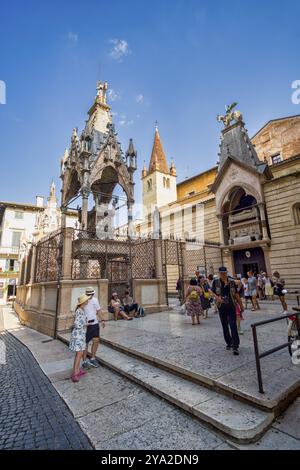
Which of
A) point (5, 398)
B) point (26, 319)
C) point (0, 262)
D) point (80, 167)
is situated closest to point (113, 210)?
point (80, 167)

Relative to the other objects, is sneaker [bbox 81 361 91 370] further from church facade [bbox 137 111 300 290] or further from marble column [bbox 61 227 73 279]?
church facade [bbox 137 111 300 290]

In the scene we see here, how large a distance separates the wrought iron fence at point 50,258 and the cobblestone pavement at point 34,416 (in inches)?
192

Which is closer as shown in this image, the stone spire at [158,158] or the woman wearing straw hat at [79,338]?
the woman wearing straw hat at [79,338]

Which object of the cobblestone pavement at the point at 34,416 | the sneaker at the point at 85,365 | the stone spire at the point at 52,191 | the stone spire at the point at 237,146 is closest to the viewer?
the cobblestone pavement at the point at 34,416

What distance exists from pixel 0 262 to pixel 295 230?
135 ft

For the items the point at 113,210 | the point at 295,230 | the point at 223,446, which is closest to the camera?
the point at 223,446

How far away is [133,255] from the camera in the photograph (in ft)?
38.1

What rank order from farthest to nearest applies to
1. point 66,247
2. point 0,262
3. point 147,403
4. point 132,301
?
point 0,262 < point 132,301 < point 66,247 < point 147,403

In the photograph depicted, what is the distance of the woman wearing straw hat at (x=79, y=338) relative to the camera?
14.9ft

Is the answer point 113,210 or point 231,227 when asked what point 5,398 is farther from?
point 231,227

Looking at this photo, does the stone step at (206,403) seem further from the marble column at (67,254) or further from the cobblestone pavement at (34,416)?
the marble column at (67,254)

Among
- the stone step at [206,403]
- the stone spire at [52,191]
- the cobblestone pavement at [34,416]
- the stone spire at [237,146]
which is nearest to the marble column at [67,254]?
the cobblestone pavement at [34,416]

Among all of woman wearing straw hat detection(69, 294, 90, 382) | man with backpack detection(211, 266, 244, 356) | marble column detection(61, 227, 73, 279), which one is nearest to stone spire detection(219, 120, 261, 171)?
marble column detection(61, 227, 73, 279)

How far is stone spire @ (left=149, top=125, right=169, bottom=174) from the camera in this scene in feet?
136
